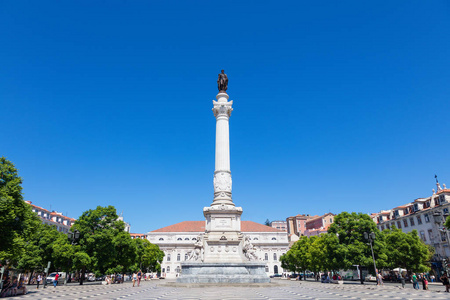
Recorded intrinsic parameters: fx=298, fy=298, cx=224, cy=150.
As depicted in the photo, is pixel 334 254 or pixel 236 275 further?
pixel 334 254

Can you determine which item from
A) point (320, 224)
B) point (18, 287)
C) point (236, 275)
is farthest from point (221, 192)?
point (320, 224)

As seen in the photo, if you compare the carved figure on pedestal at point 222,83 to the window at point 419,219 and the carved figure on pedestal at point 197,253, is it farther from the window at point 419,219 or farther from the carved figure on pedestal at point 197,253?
the window at point 419,219

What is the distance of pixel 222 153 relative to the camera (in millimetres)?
31625

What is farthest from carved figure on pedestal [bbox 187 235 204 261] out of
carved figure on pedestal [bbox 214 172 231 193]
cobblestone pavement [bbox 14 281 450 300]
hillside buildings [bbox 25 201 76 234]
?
hillside buildings [bbox 25 201 76 234]

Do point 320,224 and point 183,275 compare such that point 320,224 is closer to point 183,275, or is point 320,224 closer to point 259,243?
point 259,243

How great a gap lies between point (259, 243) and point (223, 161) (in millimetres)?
65500

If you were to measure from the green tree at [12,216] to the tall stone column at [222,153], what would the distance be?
15.5m

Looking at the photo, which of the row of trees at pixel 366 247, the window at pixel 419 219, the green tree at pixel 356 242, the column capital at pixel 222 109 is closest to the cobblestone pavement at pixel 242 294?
the green tree at pixel 356 242

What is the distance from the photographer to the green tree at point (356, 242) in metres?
35.3

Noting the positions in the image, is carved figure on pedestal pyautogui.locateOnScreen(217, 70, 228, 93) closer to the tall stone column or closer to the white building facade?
the tall stone column

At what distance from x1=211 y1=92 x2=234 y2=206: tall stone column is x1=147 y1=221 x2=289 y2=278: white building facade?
6093 cm

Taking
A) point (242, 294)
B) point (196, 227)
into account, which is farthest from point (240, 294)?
point (196, 227)

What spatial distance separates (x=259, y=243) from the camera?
90062mm

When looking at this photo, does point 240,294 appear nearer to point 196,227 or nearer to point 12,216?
point 12,216
